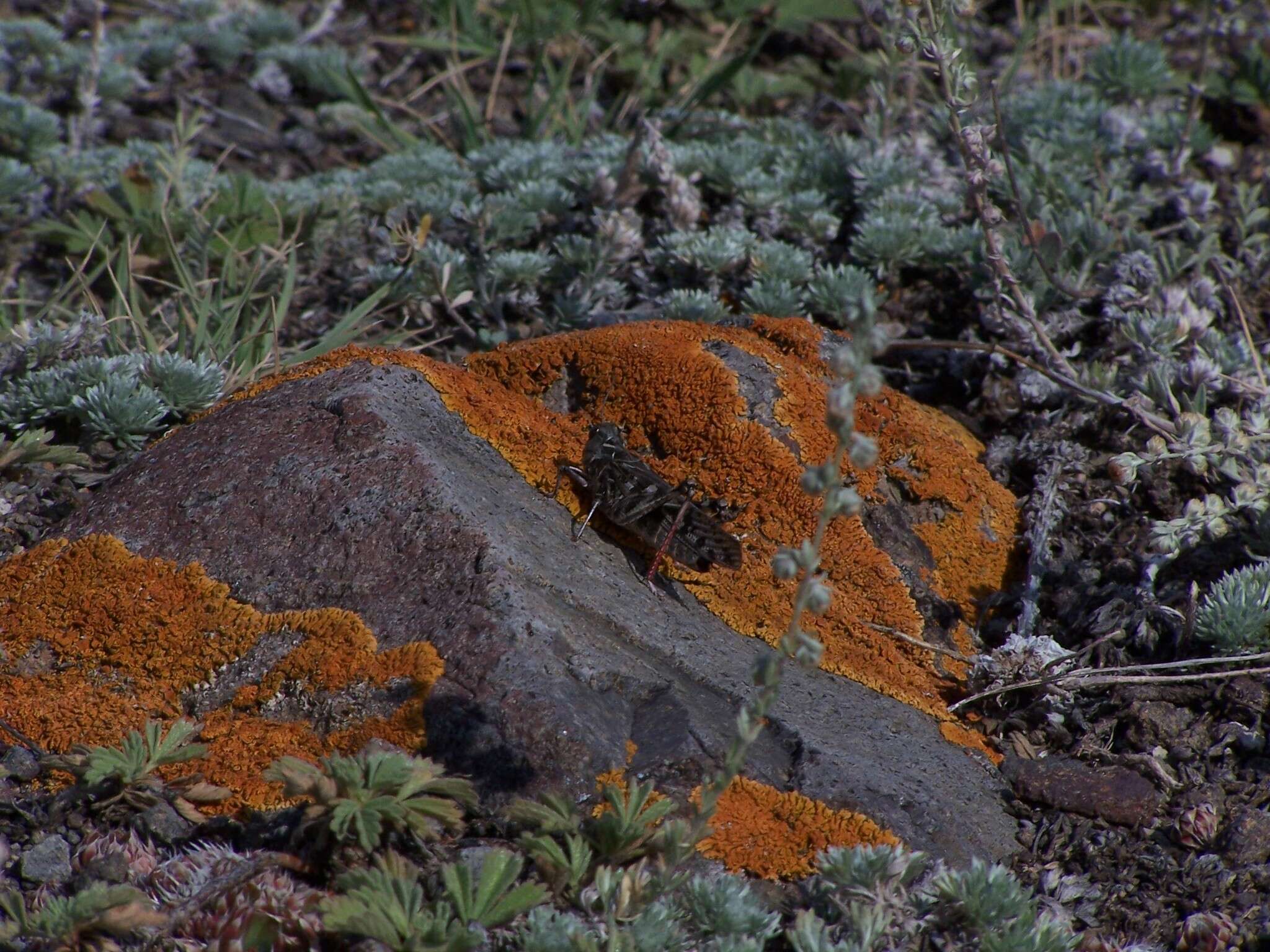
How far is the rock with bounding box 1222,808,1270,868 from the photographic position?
327 centimetres

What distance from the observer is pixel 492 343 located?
5.27m

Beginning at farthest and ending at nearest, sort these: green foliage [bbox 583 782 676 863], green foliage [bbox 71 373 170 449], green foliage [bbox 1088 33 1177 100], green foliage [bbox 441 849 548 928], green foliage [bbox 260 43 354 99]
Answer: green foliage [bbox 260 43 354 99]
green foliage [bbox 1088 33 1177 100]
green foliage [bbox 71 373 170 449]
green foliage [bbox 583 782 676 863]
green foliage [bbox 441 849 548 928]

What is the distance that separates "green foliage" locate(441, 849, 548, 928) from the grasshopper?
3.88 ft

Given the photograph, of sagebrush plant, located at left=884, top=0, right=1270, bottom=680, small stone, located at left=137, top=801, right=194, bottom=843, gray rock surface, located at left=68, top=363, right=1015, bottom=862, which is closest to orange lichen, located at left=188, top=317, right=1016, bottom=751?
gray rock surface, located at left=68, top=363, right=1015, bottom=862

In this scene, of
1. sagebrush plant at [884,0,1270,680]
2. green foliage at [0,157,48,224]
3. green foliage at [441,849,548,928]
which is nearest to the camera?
green foliage at [441,849,548,928]

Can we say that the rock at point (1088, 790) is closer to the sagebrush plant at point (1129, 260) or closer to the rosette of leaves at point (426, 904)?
the sagebrush plant at point (1129, 260)

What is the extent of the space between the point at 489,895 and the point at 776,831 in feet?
2.75

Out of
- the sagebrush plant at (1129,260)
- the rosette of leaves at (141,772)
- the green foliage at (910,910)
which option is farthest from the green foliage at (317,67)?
the green foliage at (910,910)

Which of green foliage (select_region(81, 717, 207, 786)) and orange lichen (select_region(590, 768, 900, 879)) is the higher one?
orange lichen (select_region(590, 768, 900, 879))

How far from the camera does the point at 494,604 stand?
3.20 metres

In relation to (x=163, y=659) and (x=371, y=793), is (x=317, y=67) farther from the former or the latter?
(x=371, y=793)

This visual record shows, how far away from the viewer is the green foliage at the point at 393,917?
8.40 ft

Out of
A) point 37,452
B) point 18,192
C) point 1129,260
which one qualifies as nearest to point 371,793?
point 37,452

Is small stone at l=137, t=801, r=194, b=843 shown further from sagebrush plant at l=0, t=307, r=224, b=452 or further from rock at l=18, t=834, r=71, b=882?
sagebrush plant at l=0, t=307, r=224, b=452
